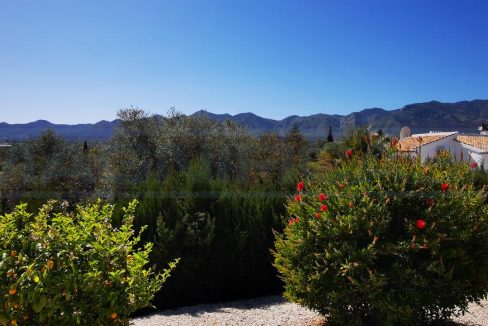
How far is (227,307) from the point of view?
5.70 meters

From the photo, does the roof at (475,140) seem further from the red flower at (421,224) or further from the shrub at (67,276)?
the shrub at (67,276)

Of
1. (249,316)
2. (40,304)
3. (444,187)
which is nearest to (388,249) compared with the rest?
(444,187)

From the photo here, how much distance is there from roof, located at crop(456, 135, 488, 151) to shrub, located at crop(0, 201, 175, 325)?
3910 centimetres

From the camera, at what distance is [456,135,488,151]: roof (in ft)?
122

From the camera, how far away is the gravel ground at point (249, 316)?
4621 millimetres

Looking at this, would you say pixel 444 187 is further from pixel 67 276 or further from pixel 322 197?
pixel 67 276

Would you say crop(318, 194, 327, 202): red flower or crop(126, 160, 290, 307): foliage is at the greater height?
crop(318, 194, 327, 202): red flower

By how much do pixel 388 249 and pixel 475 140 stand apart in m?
40.7

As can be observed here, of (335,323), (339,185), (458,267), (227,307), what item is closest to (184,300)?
(227,307)

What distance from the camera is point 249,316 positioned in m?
5.02

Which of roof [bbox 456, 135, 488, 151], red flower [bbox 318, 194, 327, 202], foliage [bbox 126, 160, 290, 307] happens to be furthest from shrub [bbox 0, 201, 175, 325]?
roof [bbox 456, 135, 488, 151]

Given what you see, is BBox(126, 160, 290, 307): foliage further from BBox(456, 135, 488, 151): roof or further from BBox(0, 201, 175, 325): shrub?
BBox(456, 135, 488, 151): roof

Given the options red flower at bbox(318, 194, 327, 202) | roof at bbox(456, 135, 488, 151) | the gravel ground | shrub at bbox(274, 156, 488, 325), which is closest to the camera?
shrub at bbox(274, 156, 488, 325)

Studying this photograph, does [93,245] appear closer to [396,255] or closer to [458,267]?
[396,255]
